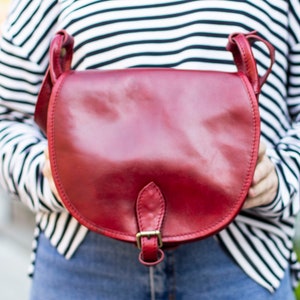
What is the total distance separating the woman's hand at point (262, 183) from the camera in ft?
3.22

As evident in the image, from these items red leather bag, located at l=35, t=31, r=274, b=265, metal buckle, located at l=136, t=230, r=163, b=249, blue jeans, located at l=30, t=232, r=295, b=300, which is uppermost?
red leather bag, located at l=35, t=31, r=274, b=265

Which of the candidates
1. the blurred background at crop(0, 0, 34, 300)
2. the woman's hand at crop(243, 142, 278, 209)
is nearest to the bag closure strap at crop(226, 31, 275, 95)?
the woman's hand at crop(243, 142, 278, 209)

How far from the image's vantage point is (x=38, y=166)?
1.14 m

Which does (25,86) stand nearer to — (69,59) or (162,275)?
(69,59)

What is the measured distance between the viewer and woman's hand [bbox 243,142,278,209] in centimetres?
98

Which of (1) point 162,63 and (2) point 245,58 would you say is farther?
(1) point 162,63

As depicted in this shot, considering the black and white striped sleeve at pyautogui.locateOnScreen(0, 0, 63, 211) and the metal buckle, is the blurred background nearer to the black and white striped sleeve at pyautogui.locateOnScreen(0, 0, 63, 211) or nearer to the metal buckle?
the black and white striped sleeve at pyautogui.locateOnScreen(0, 0, 63, 211)

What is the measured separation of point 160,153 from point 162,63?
0.22 m

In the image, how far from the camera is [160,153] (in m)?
0.91

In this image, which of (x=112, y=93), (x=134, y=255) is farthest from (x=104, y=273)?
(x=112, y=93)

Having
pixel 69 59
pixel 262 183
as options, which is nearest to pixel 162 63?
pixel 69 59

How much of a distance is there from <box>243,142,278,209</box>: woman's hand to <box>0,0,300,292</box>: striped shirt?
0.13 ft

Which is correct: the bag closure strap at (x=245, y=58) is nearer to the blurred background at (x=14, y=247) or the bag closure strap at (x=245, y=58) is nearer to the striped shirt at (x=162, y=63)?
the striped shirt at (x=162, y=63)

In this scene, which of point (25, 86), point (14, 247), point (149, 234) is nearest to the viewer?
point (149, 234)
